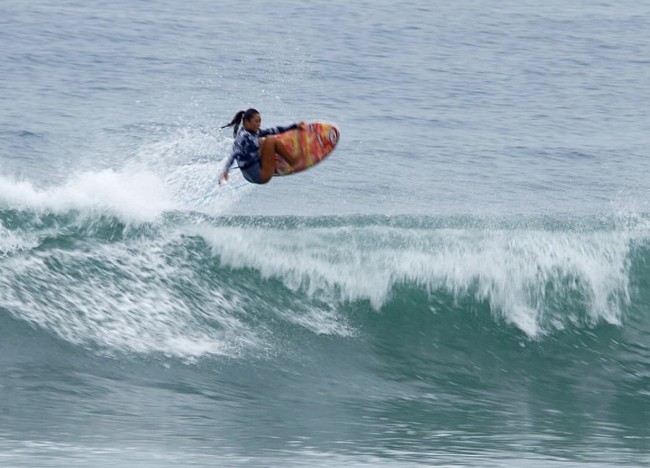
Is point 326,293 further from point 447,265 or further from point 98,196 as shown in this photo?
point 98,196

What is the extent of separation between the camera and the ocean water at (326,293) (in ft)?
32.0

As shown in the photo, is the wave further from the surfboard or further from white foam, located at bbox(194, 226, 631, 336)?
the surfboard

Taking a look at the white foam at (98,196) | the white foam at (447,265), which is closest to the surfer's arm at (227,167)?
the white foam at (447,265)

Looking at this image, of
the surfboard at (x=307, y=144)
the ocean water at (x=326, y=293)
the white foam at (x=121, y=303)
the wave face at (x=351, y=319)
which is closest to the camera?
the ocean water at (x=326, y=293)

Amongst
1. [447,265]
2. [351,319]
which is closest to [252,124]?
[351,319]

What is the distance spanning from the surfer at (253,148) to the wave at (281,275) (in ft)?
4.41

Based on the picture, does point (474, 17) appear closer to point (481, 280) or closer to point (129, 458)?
point (481, 280)

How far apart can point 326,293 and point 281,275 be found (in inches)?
21.3

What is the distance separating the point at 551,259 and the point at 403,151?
735 centimetres

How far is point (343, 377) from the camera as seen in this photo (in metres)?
11.5

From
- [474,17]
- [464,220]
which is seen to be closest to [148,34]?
[474,17]

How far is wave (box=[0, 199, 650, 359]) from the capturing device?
11.9 metres

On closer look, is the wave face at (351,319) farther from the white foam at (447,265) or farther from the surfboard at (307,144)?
the surfboard at (307,144)

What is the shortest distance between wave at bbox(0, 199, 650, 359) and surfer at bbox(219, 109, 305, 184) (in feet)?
4.41
